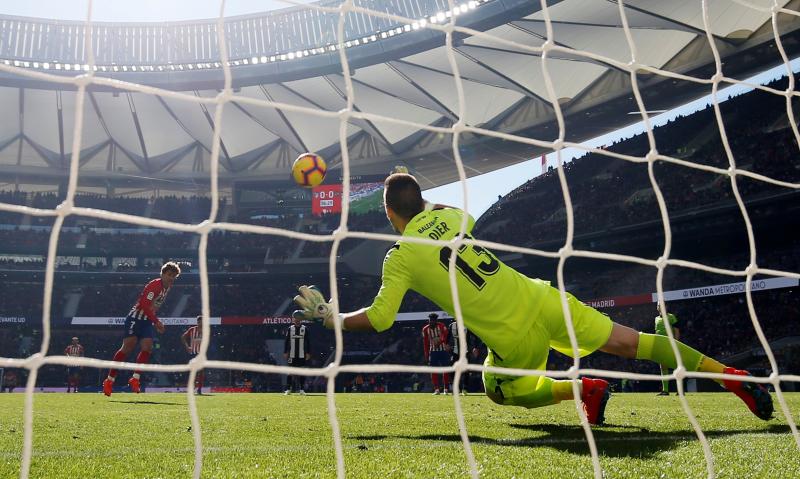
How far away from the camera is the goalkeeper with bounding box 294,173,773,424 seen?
12.7 feet

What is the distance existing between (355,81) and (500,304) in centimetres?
2213

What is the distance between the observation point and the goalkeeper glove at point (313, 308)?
3523 millimetres

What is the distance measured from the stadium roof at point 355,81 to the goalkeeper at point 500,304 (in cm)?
1551

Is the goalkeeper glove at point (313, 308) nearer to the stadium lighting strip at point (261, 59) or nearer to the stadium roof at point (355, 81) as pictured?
the stadium roof at point (355, 81)

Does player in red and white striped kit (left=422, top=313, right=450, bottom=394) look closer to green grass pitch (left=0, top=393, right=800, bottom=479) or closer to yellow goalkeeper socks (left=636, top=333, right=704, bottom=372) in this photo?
green grass pitch (left=0, top=393, right=800, bottom=479)

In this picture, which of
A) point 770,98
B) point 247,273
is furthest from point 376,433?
point 247,273

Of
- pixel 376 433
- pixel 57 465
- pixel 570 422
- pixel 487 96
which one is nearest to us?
pixel 57 465

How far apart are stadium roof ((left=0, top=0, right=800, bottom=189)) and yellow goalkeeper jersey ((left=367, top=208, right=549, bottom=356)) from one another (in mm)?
15619

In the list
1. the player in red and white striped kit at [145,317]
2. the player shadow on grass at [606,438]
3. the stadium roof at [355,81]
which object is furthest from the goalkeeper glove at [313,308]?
the stadium roof at [355,81]

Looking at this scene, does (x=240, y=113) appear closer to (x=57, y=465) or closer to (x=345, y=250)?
(x=345, y=250)

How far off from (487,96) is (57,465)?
2364 centimetres

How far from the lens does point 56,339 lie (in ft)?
99.6

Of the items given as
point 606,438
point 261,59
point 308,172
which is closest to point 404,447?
point 606,438

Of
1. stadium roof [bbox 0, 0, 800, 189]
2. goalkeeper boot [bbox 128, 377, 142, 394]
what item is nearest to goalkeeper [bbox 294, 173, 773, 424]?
goalkeeper boot [bbox 128, 377, 142, 394]
